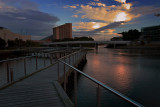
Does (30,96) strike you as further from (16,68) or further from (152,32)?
(152,32)

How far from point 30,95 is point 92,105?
397 cm

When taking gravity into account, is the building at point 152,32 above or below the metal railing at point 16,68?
above

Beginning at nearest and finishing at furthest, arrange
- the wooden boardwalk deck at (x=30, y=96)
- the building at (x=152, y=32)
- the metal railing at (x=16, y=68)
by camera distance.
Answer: the wooden boardwalk deck at (x=30, y=96)
the metal railing at (x=16, y=68)
the building at (x=152, y=32)

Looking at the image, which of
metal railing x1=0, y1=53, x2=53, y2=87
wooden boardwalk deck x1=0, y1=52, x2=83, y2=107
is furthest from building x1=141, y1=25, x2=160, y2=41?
wooden boardwalk deck x1=0, y1=52, x2=83, y2=107

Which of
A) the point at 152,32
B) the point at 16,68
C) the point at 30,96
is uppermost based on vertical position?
the point at 152,32

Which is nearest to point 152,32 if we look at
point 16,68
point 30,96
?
point 16,68

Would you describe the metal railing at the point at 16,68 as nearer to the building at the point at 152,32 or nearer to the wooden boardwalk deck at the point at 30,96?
the wooden boardwalk deck at the point at 30,96

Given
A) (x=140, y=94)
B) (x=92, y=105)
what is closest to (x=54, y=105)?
(x=92, y=105)

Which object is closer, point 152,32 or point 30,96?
point 30,96

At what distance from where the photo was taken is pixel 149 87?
398 inches

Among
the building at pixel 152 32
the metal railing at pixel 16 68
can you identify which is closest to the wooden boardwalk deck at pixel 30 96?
the metal railing at pixel 16 68

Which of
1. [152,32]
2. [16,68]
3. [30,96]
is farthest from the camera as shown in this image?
[152,32]

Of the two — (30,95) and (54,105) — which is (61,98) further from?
(30,95)

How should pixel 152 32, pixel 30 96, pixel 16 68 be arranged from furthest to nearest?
pixel 152 32, pixel 16 68, pixel 30 96
